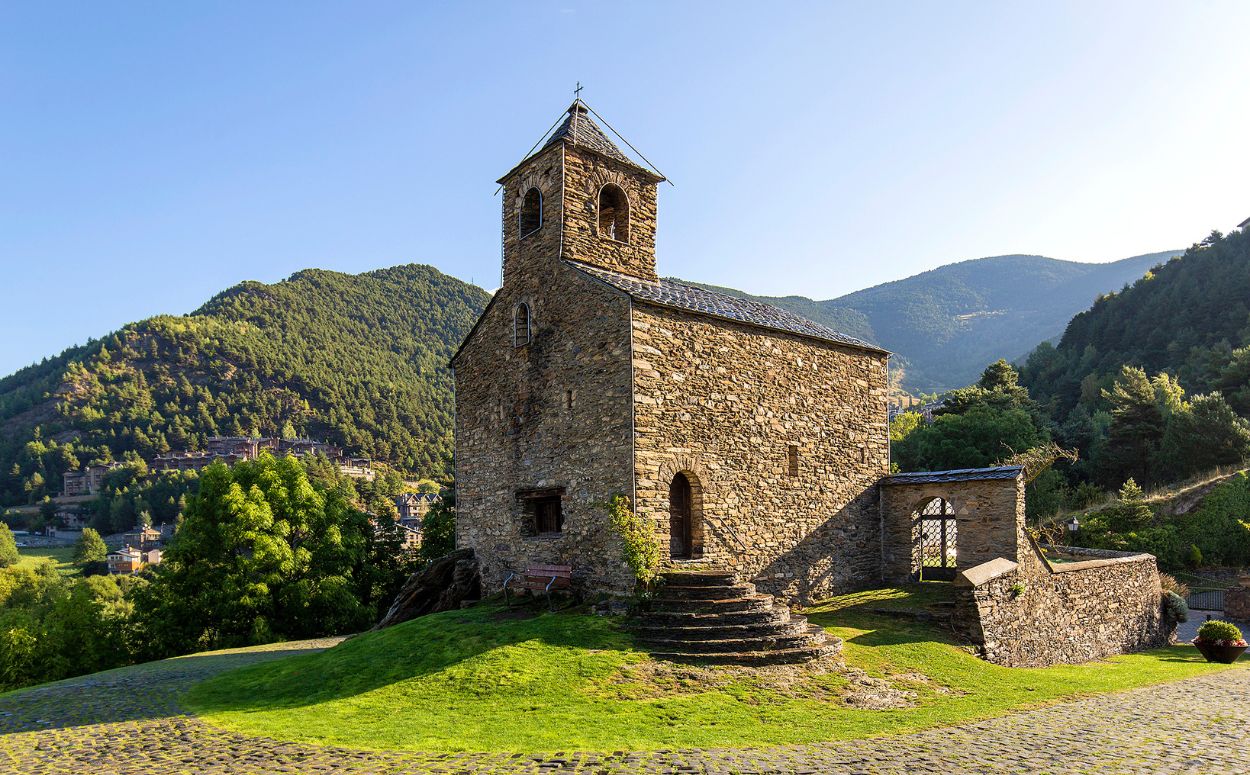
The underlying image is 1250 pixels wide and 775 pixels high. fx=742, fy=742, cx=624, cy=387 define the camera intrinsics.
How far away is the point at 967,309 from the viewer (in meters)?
178

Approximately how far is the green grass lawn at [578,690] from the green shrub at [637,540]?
3.62 ft

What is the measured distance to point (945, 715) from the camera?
10.2 m

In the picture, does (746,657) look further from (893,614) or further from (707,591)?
(893,614)

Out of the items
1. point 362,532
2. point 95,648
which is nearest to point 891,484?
point 362,532

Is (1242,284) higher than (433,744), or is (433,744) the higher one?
(1242,284)

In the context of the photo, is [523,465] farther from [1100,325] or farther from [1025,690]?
[1100,325]

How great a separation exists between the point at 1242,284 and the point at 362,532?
228ft

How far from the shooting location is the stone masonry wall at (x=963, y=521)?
17.1 metres

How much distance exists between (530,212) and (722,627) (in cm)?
1132

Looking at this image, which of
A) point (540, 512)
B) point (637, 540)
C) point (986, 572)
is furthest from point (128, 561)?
point (986, 572)

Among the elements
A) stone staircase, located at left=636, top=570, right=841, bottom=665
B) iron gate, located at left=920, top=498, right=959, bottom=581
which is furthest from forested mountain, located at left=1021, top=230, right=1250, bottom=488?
stone staircase, located at left=636, top=570, right=841, bottom=665

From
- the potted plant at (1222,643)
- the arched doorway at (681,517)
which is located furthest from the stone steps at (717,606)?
the potted plant at (1222,643)

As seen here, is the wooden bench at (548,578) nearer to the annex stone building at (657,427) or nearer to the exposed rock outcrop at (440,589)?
the annex stone building at (657,427)

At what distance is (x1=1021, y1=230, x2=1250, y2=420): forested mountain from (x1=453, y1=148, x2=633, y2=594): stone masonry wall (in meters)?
48.9
